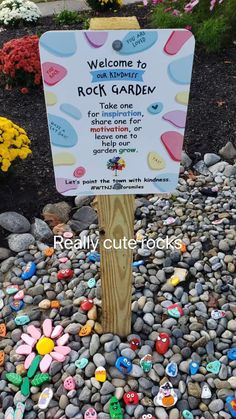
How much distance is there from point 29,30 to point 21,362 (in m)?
5.00

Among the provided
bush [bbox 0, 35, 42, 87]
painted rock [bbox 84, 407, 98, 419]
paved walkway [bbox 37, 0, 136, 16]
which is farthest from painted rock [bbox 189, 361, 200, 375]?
paved walkway [bbox 37, 0, 136, 16]

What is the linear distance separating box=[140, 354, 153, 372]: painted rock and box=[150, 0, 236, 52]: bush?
362 centimetres

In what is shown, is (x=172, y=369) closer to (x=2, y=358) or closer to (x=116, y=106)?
(x=2, y=358)

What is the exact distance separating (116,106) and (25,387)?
1346mm

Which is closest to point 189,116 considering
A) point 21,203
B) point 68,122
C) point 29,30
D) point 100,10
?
point 21,203

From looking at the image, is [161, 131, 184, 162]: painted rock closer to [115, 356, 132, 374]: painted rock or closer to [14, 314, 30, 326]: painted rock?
[115, 356, 132, 374]: painted rock

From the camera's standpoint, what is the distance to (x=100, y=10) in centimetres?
693

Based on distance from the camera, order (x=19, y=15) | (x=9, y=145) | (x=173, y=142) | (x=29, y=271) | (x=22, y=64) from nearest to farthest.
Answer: (x=173, y=142)
(x=29, y=271)
(x=9, y=145)
(x=22, y=64)
(x=19, y=15)

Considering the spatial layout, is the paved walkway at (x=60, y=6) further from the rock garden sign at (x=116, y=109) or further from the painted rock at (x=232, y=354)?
the painted rock at (x=232, y=354)

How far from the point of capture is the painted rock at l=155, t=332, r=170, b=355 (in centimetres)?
221

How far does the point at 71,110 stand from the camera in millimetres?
1597

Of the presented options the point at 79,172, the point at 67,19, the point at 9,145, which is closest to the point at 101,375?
the point at 79,172

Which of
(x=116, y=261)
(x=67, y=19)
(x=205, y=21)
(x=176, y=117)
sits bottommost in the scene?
(x=67, y=19)

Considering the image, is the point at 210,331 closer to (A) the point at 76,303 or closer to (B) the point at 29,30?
(A) the point at 76,303
